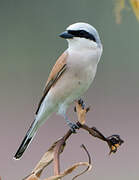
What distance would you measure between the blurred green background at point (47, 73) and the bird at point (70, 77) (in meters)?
1.08

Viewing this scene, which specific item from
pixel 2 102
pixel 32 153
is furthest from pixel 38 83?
pixel 32 153

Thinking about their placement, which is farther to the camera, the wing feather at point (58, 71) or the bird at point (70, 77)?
the wing feather at point (58, 71)

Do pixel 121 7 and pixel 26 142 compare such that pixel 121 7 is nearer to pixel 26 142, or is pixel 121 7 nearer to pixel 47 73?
pixel 26 142

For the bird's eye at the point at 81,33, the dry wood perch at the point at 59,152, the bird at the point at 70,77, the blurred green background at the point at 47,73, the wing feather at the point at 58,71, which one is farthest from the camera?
the blurred green background at the point at 47,73

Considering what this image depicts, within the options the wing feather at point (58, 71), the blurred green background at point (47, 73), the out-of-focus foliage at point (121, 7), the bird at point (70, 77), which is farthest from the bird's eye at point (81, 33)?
the blurred green background at point (47, 73)

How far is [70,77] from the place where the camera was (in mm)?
1335

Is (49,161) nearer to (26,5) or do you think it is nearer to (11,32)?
(11,32)

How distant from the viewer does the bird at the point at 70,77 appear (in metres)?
1.19

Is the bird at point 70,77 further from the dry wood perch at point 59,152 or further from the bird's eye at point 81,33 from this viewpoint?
the dry wood perch at point 59,152

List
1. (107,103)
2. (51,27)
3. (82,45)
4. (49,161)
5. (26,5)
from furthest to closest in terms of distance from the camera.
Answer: (26,5)
(51,27)
(107,103)
(82,45)
(49,161)

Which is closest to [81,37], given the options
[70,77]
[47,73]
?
[70,77]

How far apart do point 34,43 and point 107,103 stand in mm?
825

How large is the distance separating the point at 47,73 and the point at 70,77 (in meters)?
1.99

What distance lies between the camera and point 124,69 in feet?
11.1
